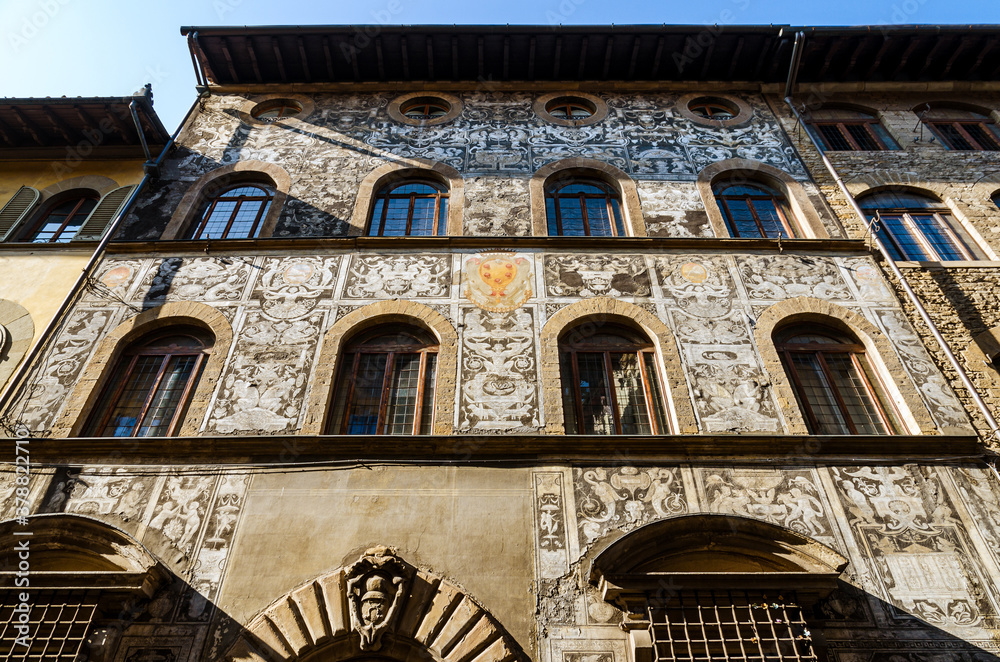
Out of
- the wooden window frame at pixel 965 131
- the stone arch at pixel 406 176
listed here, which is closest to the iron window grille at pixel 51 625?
the stone arch at pixel 406 176

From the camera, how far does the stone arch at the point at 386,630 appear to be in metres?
5.46

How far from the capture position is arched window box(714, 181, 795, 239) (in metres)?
10.0

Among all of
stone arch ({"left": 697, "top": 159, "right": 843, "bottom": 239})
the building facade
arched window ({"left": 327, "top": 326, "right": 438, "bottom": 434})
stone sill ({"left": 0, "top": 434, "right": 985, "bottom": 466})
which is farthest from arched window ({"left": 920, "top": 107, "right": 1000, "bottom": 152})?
arched window ({"left": 327, "top": 326, "right": 438, "bottom": 434})

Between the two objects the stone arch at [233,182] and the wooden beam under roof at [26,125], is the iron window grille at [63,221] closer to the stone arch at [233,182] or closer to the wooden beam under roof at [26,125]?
the wooden beam under roof at [26,125]

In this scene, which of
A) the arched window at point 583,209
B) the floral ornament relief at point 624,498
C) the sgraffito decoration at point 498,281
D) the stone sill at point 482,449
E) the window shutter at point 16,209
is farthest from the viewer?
the window shutter at point 16,209

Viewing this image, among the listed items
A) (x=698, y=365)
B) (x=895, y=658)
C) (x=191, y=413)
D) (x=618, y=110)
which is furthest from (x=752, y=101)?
(x=191, y=413)

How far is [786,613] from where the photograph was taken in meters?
5.55

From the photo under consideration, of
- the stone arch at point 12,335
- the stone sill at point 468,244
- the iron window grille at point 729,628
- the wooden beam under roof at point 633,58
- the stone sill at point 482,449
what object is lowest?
the iron window grille at point 729,628

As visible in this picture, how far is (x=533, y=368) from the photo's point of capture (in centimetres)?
766

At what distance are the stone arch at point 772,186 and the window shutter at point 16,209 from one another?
10901 millimetres

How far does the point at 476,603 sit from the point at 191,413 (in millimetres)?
3871

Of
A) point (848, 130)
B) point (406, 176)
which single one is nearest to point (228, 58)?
point (406, 176)

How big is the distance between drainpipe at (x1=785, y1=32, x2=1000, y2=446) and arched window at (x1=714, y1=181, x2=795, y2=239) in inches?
37.9

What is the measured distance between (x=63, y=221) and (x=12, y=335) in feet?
9.93
